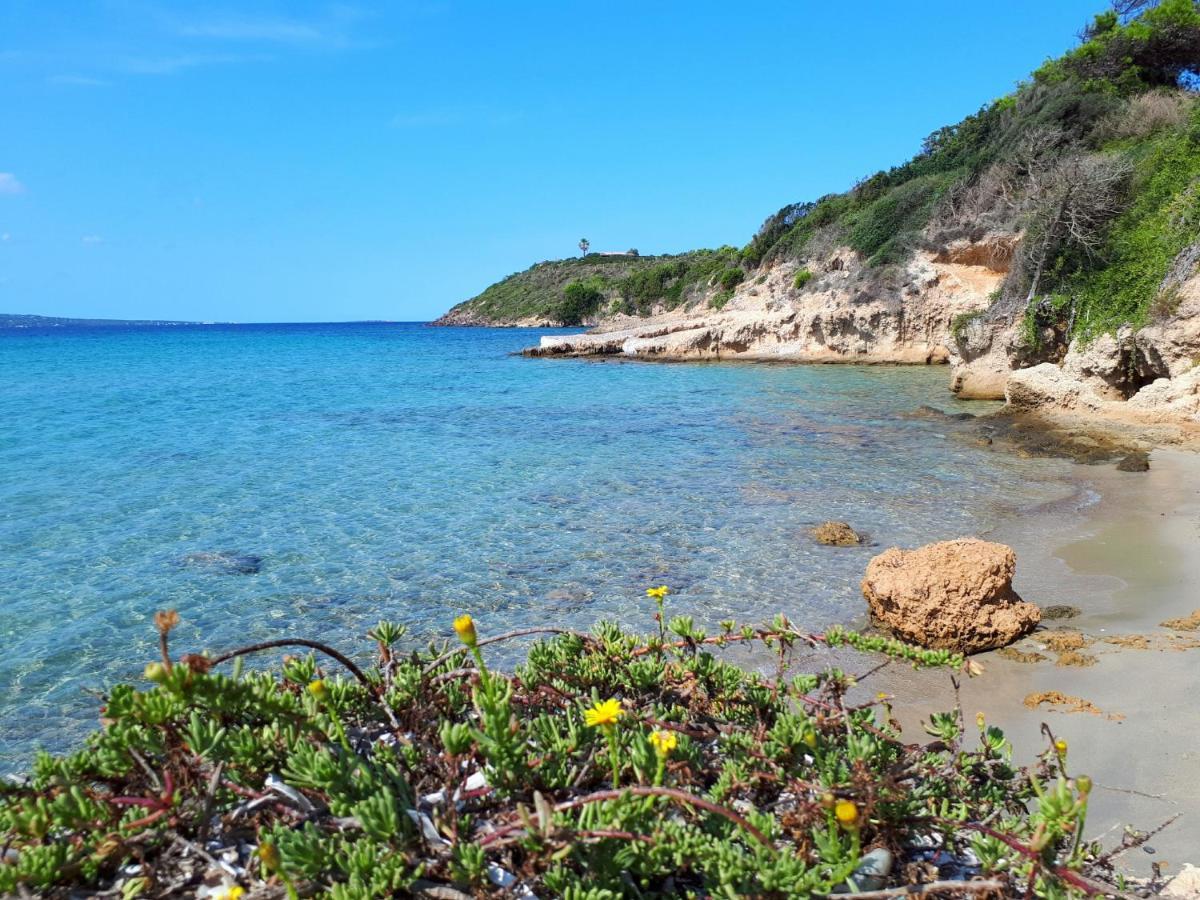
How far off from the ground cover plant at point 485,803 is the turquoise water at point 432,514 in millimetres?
3829

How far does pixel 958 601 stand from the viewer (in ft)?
19.2

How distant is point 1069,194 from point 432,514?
714 inches

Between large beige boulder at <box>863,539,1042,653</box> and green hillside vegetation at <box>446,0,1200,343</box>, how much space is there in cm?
1115

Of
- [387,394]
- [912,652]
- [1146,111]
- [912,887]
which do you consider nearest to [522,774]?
[912,887]

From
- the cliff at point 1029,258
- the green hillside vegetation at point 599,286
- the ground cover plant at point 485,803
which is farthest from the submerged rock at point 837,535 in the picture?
the green hillside vegetation at point 599,286

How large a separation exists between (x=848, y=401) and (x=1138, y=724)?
1648 centimetres

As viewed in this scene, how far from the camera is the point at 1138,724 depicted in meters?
4.46

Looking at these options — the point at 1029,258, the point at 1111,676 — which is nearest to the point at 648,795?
the point at 1111,676

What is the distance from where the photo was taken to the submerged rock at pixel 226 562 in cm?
795

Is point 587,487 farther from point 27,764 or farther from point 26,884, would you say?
point 26,884

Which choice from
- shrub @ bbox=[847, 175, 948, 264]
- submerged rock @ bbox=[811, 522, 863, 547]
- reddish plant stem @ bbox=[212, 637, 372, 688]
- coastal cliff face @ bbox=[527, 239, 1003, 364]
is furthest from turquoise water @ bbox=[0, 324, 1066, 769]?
shrub @ bbox=[847, 175, 948, 264]

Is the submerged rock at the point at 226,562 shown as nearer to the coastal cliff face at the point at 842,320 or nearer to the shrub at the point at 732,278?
the coastal cliff face at the point at 842,320

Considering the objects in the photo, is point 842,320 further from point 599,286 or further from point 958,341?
point 599,286

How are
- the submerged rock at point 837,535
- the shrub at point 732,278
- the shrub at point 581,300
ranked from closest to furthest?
the submerged rock at point 837,535
the shrub at point 732,278
the shrub at point 581,300
